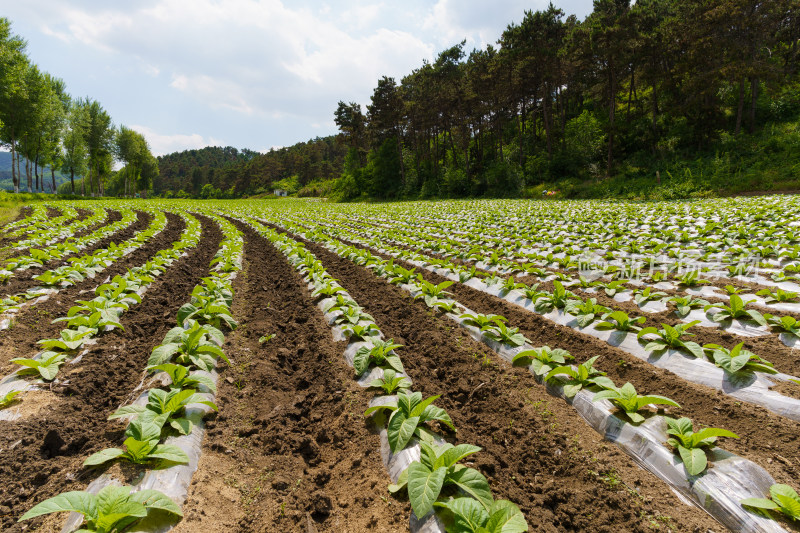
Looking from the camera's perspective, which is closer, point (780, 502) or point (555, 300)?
point (780, 502)

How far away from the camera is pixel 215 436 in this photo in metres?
2.93

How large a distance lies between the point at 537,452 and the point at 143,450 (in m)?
2.86

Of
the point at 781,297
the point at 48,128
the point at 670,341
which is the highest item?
the point at 48,128

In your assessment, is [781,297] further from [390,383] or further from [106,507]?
[106,507]

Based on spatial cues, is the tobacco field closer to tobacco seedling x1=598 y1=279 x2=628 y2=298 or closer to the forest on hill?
tobacco seedling x1=598 y1=279 x2=628 y2=298

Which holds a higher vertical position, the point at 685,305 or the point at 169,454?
the point at 685,305

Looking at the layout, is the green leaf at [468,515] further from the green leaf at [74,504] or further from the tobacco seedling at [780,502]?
the green leaf at [74,504]

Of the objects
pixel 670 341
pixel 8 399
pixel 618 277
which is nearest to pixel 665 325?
pixel 670 341

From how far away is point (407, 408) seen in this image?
2.76 metres

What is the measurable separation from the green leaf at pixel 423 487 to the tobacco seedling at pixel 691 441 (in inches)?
61.8

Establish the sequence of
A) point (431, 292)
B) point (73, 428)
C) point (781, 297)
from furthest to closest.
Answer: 1. point (431, 292)
2. point (781, 297)
3. point (73, 428)

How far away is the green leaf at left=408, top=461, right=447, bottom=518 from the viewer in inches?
75.4

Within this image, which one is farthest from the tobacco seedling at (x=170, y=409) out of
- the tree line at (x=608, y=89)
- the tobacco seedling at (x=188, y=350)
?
the tree line at (x=608, y=89)

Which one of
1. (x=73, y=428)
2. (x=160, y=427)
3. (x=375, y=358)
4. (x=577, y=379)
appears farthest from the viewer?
(x=375, y=358)
